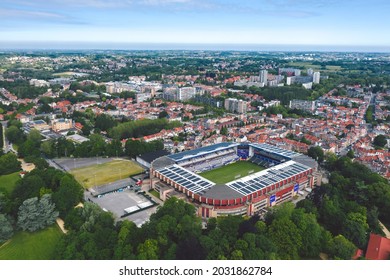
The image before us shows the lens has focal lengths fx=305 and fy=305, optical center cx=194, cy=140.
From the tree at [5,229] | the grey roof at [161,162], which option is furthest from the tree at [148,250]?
the grey roof at [161,162]

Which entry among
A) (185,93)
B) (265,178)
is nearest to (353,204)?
(265,178)

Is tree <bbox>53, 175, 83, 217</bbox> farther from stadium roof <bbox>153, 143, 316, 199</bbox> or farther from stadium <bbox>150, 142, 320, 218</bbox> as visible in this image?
stadium roof <bbox>153, 143, 316, 199</bbox>

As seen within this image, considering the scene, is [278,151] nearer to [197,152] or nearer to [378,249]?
[197,152]

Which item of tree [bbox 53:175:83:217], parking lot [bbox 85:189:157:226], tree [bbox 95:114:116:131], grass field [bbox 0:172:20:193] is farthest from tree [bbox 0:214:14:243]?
tree [bbox 95:114:116:131]

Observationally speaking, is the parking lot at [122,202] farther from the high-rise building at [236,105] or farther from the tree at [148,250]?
the high-rise building at [236,105]

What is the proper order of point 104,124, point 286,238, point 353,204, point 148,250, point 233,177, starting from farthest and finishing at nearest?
point 104,124, point 233,177, point 353,204, point 286,238, point 148,250
